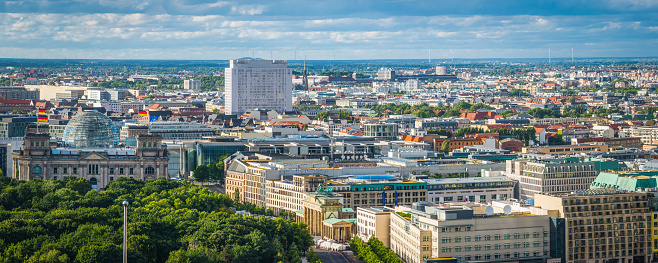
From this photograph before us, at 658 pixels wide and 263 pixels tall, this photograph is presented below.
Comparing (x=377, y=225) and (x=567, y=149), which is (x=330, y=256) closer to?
(x=377, y=225)

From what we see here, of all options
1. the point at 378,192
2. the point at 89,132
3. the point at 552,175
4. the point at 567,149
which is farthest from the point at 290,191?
the point at 567,149

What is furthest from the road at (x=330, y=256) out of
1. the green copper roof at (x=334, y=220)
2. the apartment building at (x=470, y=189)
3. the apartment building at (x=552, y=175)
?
the apartment building at (x=552, y=175)

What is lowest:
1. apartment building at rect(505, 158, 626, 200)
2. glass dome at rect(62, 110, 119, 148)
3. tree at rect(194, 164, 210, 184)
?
tree at rect(194, 164, 210, 184)

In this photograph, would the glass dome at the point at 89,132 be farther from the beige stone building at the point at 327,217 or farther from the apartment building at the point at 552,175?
the apartment building at the point at 552,175

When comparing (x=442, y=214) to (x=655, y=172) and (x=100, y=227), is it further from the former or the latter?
(x=655, y=172)

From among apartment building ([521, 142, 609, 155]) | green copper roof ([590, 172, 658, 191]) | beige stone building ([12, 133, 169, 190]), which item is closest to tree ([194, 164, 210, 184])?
beige stone building ([12, 133, 169, 190])

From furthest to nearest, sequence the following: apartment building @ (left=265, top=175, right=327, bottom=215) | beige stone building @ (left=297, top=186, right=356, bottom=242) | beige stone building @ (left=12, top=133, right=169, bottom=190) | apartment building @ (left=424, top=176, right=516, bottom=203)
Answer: beige stone building @ (left=12, top=133, right=169, bottom=190)
apartment building @ (left=424, top=176, right=516, bottom=203)
apartment building @ (left=265, top=175, right=327, bottom=215)
beige stone building @ (left=297, top=186, right=356, bottom=242)

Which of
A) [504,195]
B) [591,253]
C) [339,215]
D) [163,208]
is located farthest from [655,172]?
[163,208]

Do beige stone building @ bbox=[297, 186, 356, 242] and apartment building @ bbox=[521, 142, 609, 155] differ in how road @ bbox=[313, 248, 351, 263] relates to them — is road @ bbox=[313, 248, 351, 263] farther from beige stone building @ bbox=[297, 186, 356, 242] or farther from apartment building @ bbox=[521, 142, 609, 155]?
apartment building @ bbox=[521, 142, 609, 155]
